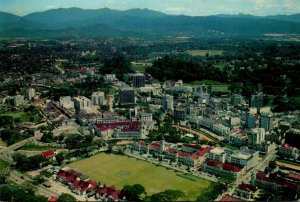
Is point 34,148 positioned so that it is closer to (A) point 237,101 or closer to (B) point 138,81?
(A) point 237,101

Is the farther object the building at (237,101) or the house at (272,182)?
the building at (237,101)

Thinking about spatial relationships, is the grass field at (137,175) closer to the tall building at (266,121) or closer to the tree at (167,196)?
the tree at (167,196)

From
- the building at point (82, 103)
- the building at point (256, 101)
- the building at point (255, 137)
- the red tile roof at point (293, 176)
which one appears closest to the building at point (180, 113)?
the building at point (256, 101)

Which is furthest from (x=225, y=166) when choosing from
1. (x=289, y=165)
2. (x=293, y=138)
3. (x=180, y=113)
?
(x=180, y=113)

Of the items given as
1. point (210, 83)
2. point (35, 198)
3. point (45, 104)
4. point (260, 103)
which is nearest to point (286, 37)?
point (210, 83)

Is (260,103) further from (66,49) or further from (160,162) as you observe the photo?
(66,49)

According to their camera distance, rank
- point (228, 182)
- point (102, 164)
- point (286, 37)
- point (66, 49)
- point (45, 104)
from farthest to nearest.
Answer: point (286, 37) → point (66, 49) → point (45, 104) → point (102, 164) → point (228, 182)
